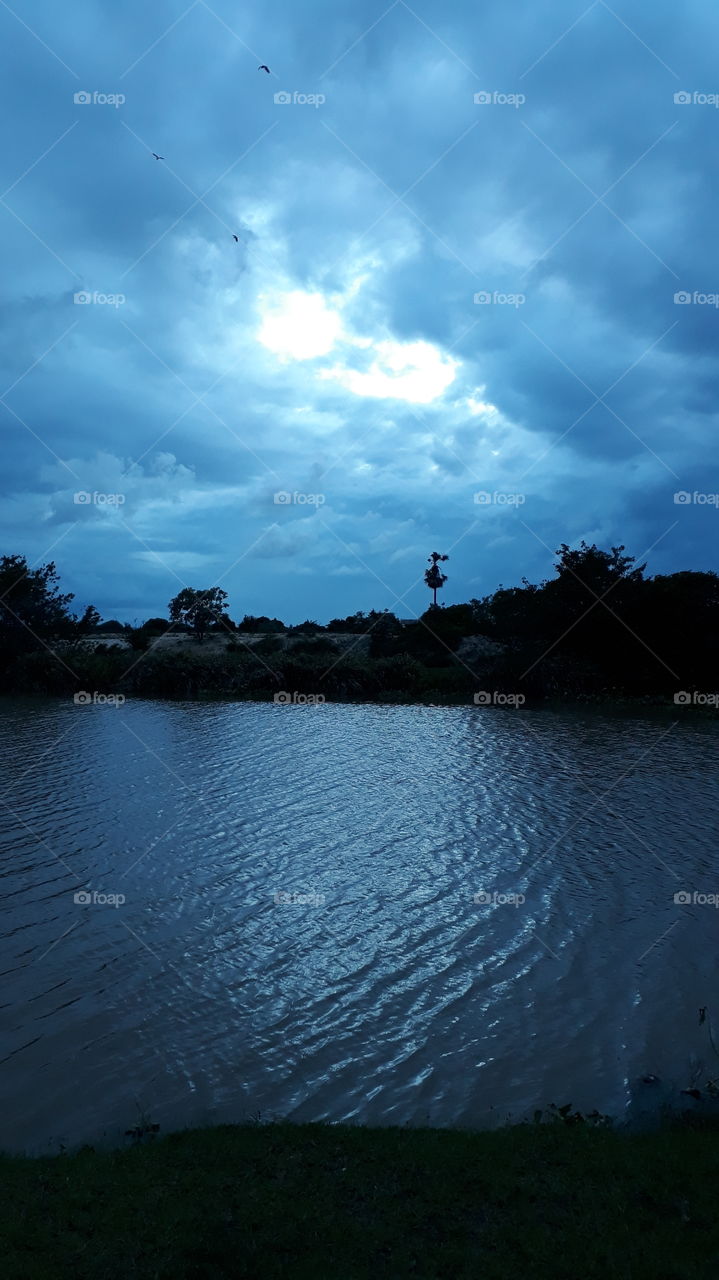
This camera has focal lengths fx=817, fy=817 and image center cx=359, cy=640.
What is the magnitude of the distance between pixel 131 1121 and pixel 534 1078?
3.72m

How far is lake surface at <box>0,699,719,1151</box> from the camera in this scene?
7.67 metres

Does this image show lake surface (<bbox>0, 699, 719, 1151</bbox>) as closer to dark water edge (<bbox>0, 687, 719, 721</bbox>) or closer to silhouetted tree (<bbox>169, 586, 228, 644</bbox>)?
dark water edge (<bbox>0, 687, 719, 721</bbox>)

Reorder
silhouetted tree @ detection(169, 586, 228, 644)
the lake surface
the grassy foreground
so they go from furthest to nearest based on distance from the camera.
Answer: silhouetted tree @ detection(169, 586, 228, 644) → the lake surface → the grassy foreground

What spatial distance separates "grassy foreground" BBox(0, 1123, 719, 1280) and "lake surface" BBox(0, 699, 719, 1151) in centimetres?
93

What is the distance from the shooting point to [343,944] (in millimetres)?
11141

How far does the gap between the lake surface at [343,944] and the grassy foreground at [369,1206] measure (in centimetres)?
93

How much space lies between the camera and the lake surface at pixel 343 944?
7672mm

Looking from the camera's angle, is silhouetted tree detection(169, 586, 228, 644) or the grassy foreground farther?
silhouetted tree detection(169, 586, 228, 644)

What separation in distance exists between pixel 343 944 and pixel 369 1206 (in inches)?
224

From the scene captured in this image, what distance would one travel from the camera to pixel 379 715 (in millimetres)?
39281

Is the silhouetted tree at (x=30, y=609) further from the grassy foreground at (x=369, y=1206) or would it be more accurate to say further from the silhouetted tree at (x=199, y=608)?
the grassy foreground at (x=369, y=1206)

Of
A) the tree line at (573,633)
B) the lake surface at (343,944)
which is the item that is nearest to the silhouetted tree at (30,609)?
the tree line at (573,633)

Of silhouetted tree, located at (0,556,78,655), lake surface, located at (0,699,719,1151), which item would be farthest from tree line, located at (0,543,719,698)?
lake surface, located at (0,699,719,1151)

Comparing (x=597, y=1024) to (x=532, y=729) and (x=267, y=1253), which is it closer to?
(x=267, y=1253)
